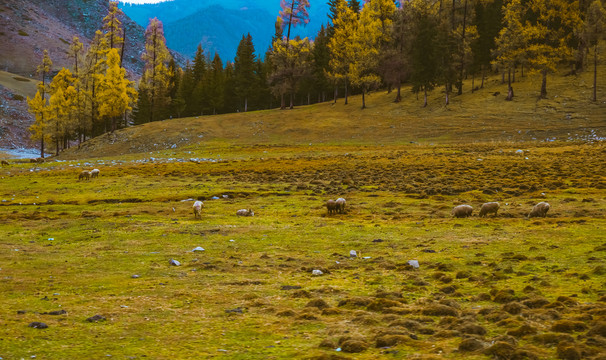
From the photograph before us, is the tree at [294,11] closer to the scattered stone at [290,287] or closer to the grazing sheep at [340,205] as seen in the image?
the grazing sheep at [340,205]

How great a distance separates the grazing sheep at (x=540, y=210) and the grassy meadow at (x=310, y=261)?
50 cm

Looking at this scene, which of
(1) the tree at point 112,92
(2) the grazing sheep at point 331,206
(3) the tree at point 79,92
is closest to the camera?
(2) the grazing sheep at point 331,206

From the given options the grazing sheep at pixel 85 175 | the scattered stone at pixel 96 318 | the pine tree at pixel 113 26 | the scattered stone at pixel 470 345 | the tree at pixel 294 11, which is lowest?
the scattered stone at pixel 96 318

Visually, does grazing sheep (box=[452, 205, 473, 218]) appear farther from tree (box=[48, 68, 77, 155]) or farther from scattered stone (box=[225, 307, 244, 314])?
tree (box=[48, 68, 77, 155])

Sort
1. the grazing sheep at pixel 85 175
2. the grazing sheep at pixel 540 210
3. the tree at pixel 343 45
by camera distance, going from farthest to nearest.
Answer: the tree at pixel 343 45 < the grazing sheep at pixel 85 175 < the grazing sheep at pixel 540 210

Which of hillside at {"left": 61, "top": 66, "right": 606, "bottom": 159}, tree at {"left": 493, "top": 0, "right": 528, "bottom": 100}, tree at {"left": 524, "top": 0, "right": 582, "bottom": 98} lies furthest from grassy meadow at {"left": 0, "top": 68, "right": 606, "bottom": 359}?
tree at {"left": 493, "top": 0, "right": 528, "bottom": 100}

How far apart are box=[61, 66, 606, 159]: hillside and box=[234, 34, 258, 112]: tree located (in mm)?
19315

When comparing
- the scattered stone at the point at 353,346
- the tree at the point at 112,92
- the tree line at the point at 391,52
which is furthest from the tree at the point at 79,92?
the scattered stone at the point at 353,346

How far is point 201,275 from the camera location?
14.8 meters

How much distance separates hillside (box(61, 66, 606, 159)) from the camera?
2566 inches

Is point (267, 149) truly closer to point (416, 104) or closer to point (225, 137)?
point (225, 137)

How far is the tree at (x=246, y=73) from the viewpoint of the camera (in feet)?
357

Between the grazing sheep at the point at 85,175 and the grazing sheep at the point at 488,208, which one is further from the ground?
the grazing sheep at the point at 85,175

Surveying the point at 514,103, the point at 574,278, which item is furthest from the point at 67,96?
the point at 574,278
